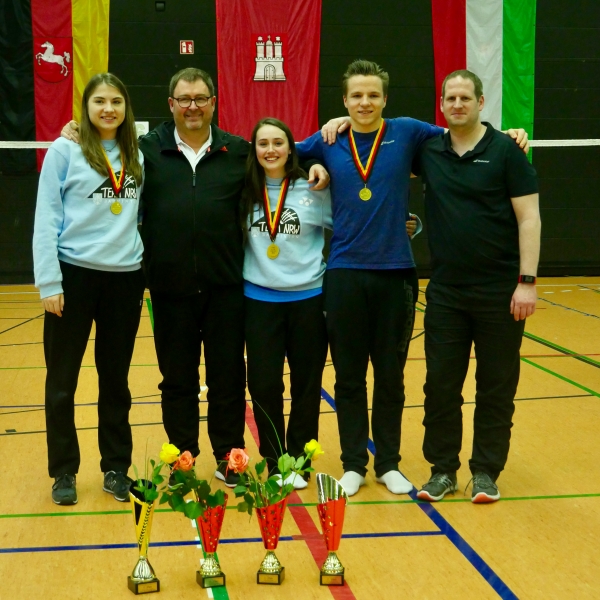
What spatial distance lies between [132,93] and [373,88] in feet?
24.6

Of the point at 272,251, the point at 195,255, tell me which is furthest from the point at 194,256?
the point at 272,251

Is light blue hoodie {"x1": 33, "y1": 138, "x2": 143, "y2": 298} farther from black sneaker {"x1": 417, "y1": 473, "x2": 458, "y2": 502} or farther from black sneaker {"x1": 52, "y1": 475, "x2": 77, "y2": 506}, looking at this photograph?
black sneaker {"x1": 417, "y1": 473, "x2": 458, "y2": 502}

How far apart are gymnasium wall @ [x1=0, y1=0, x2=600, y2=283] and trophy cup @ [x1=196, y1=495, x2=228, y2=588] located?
838 cm

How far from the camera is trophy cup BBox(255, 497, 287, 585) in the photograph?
2807 millimetres

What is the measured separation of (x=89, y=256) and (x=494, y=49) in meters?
8.04

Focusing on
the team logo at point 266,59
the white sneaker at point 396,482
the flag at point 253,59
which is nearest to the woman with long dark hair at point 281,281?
the white sneaker at point 396,482

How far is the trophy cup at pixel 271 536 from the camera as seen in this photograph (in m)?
2.81

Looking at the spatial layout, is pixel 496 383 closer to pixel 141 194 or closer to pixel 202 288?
pixel 202 288

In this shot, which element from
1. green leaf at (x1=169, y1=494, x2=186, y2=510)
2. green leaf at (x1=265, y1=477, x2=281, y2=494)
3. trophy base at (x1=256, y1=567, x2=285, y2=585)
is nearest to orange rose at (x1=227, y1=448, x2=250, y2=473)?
green leaf at (x1=265, y1=477, x2=281, y2=494)

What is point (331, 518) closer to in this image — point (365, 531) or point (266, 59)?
point (365, 531)

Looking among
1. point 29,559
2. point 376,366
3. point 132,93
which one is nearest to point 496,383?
point 376,366

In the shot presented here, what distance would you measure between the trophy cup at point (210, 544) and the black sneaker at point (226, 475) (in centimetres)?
86

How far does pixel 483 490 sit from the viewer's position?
360 centimetres

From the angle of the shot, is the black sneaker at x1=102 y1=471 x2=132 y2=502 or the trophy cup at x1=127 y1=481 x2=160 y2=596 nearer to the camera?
the trophy cup at x1=127 y1=481 x2=160 y2=596
